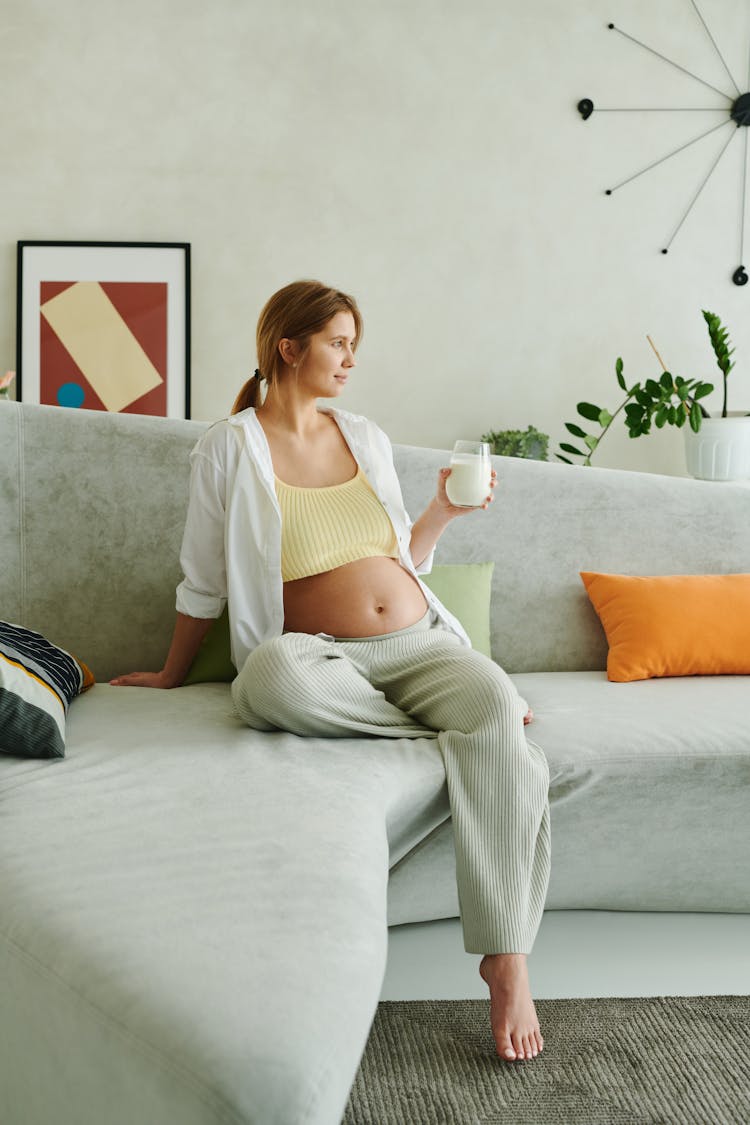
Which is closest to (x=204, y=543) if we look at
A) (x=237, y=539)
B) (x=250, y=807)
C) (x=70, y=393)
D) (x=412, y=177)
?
(x=237, y=539)

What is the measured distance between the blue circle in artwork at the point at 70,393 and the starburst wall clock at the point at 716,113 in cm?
189

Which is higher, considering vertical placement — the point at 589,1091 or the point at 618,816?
the point at 618,816

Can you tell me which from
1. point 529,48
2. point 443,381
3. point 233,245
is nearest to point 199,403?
point 233,245

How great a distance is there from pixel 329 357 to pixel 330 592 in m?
0.48

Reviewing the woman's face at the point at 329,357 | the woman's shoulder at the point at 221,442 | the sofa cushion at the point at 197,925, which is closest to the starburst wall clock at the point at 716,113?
the woman's face at the point at 329,357

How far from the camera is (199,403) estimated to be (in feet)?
11.1

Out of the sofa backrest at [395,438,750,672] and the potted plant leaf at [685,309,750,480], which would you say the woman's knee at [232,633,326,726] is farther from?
the potted plant leaf at [685,309,750,480]

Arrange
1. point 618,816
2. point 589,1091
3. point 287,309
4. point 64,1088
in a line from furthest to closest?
point 287,309 → point 618,816 → point 589,1091 → point 64,1088

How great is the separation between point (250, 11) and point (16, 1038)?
3.23m

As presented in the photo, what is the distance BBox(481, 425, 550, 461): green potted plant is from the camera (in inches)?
124

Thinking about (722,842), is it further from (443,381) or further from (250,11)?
(250,11)

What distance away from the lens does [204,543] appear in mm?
2002

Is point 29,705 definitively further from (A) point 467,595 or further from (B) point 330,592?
(A) point 467,595

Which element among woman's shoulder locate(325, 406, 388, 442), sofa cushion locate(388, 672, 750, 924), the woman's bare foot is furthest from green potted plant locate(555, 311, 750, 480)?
the woman's bare foot
